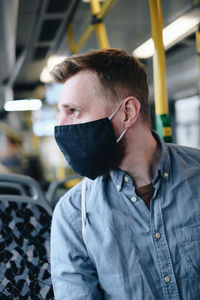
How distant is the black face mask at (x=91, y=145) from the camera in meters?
1.26

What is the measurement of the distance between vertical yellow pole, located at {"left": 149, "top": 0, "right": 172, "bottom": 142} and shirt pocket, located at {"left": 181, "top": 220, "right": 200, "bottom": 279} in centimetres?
80

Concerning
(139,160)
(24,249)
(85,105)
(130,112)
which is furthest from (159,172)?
(24,249)

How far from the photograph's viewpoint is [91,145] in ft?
4.18

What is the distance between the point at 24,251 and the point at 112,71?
1.00 metres

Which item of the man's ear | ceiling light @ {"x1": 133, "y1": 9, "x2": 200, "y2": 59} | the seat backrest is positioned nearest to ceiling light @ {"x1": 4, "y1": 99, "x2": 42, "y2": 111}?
ceiling light @ {"x1": 133, "y1": 9, "x2": 200, "y2": 59}

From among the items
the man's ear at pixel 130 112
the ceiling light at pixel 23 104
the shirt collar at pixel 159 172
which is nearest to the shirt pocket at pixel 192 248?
the shirt collar at pixel 159 172

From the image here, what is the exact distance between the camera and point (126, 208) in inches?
48.6

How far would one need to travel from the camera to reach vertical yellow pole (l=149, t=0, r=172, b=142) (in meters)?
1.88

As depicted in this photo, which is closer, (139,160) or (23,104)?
(139,160)

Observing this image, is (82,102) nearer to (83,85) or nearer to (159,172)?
(83,85)

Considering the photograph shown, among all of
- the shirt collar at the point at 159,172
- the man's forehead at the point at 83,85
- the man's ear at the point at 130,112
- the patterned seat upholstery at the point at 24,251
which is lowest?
the patterned seat upholstery at the point at 24,251

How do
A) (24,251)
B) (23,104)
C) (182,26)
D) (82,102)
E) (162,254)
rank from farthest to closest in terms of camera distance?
(23,104), (182,26), (24,251), (82,102), (162,254)

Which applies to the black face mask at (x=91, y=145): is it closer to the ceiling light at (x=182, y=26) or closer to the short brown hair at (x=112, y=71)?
the short brown hair at (x=112, y=71)

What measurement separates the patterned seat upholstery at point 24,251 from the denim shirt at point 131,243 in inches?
13.4
